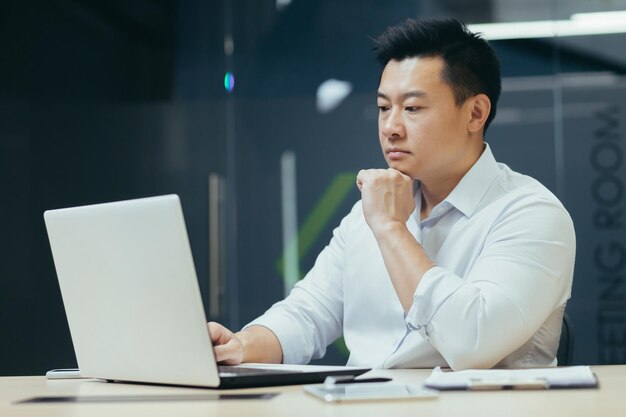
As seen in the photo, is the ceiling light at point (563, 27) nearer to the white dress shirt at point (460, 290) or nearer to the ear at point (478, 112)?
the ear at point (478, 112)

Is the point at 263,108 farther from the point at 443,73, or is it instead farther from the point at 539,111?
the point at 443,73

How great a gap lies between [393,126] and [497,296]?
55cm

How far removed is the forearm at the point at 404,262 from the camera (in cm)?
187

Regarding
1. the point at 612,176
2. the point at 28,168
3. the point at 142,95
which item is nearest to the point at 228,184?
the point at 142,95

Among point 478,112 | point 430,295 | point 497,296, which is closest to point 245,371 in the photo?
point 430,295

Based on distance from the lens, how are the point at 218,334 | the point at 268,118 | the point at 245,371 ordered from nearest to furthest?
the point at 245,371 < the point at 218,334 < the point at 268,118

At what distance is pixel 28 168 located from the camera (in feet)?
14.0

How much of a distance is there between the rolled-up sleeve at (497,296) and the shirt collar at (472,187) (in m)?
0.16

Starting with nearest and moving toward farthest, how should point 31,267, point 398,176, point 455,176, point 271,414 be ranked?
point 271,414
point 398,176
point 455,176
point 31,267

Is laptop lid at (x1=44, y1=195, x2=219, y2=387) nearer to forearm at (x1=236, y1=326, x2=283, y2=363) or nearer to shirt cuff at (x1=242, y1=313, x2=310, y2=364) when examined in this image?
forearm at (x1=236, y1=326, x2=283, y2=363)

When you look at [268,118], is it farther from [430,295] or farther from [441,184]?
[430,295]

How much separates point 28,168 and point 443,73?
2545 millimetres

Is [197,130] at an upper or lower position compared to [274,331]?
upper

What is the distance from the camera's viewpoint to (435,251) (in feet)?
7.14
